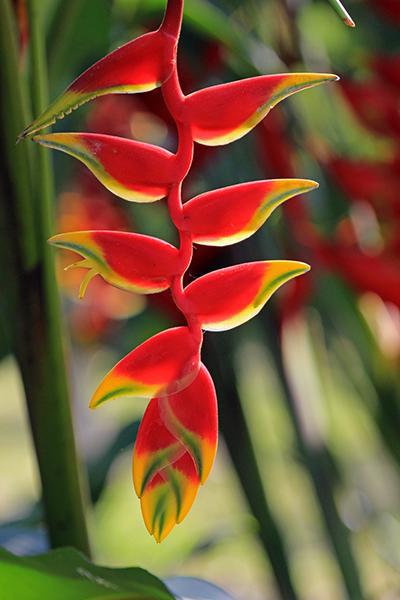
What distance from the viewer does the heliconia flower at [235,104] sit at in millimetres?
216

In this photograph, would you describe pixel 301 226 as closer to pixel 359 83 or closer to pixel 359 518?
pixel 359 83

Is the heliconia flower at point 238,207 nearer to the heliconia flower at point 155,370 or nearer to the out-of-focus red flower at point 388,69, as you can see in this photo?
the heliconia flower at point 155,370

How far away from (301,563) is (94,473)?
1.02m

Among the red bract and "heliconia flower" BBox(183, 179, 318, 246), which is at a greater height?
the red bract

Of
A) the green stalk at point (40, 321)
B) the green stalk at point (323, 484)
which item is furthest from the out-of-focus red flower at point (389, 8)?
the green stalk at point (40, 321)

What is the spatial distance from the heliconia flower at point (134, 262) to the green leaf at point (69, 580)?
129mm

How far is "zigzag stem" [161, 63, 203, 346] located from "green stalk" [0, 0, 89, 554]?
A: 0.11 meters

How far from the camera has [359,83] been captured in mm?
653

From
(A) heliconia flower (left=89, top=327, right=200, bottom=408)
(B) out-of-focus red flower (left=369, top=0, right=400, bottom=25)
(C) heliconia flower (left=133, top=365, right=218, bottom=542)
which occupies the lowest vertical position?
(C) heliconia flower (left=133, top=365, right=218, bottom=542)

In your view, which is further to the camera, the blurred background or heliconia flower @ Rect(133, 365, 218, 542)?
the blurred background

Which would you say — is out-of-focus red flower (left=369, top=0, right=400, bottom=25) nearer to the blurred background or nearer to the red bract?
the blurred background

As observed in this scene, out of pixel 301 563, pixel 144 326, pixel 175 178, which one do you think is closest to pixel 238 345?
pixel 144 326

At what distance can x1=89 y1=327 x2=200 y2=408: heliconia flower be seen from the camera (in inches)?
8.4

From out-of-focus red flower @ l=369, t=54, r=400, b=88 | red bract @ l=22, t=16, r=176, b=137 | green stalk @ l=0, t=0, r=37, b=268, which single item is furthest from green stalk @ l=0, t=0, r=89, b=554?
out-of-focus red flower @ l=369, t=54, r=400, b=88
